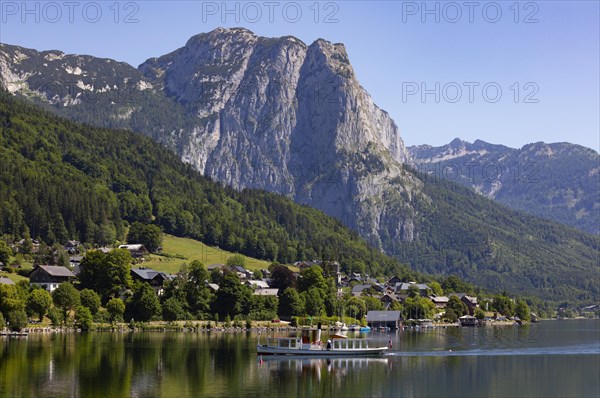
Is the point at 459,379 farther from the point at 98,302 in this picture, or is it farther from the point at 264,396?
the point at 98,302

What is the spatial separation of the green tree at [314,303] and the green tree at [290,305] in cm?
288

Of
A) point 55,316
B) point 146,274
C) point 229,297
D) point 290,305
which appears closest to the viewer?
point 55,316

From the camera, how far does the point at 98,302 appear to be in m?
155

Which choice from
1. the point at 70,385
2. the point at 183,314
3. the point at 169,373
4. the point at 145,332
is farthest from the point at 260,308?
the point at 70,385

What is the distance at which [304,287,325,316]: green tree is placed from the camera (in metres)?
194

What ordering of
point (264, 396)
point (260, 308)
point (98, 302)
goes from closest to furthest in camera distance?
1. point (264, 396)
2. point (98, 302)
3. point (260, 308)

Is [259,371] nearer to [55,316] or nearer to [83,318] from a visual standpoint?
[83,318]

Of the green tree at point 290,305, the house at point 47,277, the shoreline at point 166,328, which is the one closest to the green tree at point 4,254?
the house at point 47,277

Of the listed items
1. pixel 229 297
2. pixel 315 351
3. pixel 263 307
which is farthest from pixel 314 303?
pixel 315 351

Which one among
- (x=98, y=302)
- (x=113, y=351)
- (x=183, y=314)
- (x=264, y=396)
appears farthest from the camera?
(x=183, y=314)

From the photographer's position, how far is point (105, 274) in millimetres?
163125

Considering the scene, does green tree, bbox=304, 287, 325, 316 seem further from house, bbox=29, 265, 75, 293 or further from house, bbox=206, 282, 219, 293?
house, bbox=29, 265, 75, 293

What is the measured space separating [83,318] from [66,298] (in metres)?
5.88

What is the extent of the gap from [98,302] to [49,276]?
71.6ft
